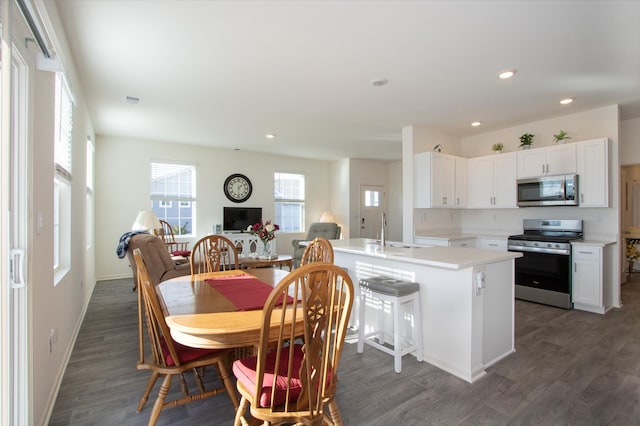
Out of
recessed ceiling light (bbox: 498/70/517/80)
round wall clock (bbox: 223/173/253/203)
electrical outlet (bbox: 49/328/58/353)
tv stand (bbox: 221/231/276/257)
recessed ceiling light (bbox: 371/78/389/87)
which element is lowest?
electrical outlet (bbox: 49/328/58/353)

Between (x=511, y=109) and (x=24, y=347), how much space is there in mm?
5098

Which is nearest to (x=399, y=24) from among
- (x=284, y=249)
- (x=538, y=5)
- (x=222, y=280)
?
(x=538, y=5)

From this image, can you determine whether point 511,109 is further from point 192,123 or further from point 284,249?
point 284,249

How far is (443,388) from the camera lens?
87.2 inches

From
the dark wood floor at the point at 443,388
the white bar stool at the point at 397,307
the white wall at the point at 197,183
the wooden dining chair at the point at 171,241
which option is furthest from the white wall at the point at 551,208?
the wooden dining chair at the point at 171,241

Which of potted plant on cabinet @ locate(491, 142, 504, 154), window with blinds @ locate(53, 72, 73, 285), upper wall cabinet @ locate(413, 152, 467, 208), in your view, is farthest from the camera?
potted plant on cabinet @ locate(491, 142, 504, 154)

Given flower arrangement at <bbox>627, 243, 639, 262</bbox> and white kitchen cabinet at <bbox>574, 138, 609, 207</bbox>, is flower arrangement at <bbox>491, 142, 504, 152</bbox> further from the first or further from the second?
flower arrangement at <bbox>627, 243, 639, 262</bbox>

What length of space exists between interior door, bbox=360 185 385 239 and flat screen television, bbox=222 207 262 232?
2573 millimetres

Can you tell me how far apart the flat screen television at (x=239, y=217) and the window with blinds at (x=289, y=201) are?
62cm

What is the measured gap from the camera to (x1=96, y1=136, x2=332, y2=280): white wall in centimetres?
568

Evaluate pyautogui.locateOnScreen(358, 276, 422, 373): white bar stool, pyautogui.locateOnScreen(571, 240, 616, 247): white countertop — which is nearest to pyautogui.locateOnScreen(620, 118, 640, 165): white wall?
pyautogui.locateOnScreen(571, 240, 616, 247): white countertop

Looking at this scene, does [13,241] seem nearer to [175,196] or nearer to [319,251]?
[319,251]

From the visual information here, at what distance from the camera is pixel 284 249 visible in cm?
771

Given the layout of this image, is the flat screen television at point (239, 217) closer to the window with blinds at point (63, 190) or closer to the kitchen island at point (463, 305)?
the window with blinds at point (63, 190)
